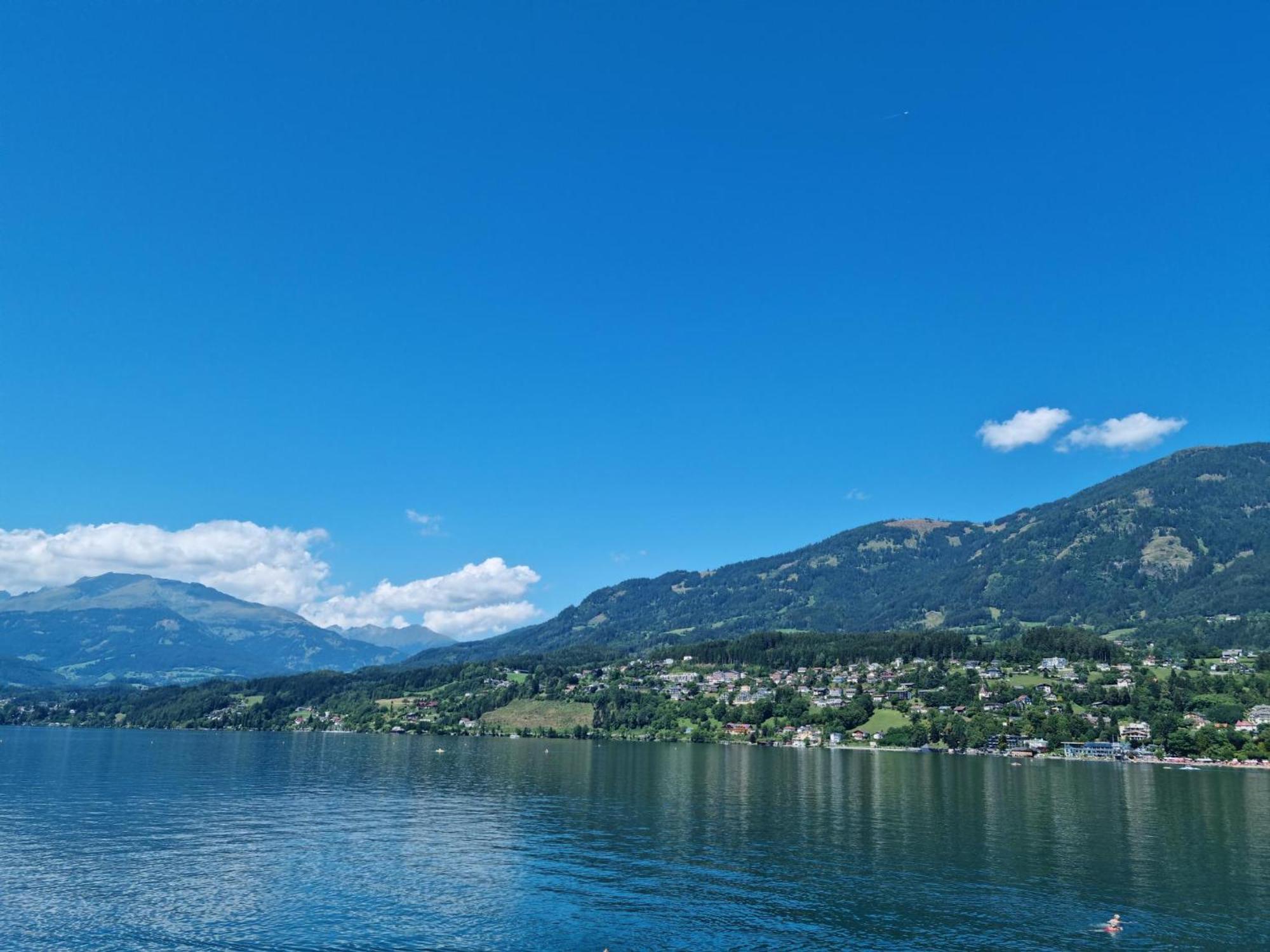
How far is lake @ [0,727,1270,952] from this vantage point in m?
49.4

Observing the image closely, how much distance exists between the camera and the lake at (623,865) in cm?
4938

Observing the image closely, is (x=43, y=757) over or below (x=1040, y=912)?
below

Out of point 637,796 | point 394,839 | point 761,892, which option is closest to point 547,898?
point 761,892

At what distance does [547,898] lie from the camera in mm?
56938

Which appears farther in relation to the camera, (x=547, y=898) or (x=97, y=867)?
(x=97, y=867)

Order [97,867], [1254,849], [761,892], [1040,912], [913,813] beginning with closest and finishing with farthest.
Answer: [1040,912] < [761,892] < [97,867] < [1254,849] < [913,813]

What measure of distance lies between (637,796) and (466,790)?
26722 mm

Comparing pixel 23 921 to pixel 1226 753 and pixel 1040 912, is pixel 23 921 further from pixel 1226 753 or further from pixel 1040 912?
pixel 1226 753

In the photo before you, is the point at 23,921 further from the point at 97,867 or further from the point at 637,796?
the point at 637,796

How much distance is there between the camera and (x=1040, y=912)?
5466cm

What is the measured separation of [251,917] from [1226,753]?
715ft

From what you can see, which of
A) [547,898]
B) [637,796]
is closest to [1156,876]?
[547,898]

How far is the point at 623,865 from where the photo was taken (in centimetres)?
6738

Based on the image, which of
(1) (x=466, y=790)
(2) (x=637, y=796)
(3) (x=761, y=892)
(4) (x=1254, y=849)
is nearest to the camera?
(3) (x=761, y=892)
